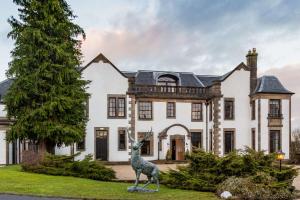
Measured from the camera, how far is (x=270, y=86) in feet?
118

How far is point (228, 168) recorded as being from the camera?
54.4ft

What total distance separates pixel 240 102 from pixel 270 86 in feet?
10.0

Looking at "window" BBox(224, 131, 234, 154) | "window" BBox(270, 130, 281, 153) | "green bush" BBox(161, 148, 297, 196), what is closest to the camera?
"green bush" BBox(161, 148, 297, 196)

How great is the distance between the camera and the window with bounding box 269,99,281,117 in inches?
1395

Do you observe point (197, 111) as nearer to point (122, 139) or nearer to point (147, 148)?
point (147, 148)

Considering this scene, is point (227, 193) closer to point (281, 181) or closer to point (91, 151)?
point (281, 181)

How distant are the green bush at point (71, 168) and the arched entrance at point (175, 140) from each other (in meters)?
15.0

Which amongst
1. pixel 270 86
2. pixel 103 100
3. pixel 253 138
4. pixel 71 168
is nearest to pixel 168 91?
pixel 103 100

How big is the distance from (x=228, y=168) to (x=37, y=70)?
13.5m

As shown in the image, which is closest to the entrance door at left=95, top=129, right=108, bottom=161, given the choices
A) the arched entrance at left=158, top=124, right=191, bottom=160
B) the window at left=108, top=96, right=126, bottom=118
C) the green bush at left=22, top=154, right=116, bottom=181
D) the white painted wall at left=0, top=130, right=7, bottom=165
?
the window at left=108, top=96, right=126, bottom=118

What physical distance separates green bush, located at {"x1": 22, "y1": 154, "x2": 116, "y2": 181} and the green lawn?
1.39m

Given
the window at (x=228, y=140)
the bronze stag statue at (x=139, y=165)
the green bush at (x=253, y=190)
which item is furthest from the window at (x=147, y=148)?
the bronze stag statue at (x=139, y=165)

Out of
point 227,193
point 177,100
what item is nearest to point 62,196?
point 227,193

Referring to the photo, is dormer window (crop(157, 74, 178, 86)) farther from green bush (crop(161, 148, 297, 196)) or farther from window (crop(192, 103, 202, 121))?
green bush (crop(161, 148, 297, 196))
